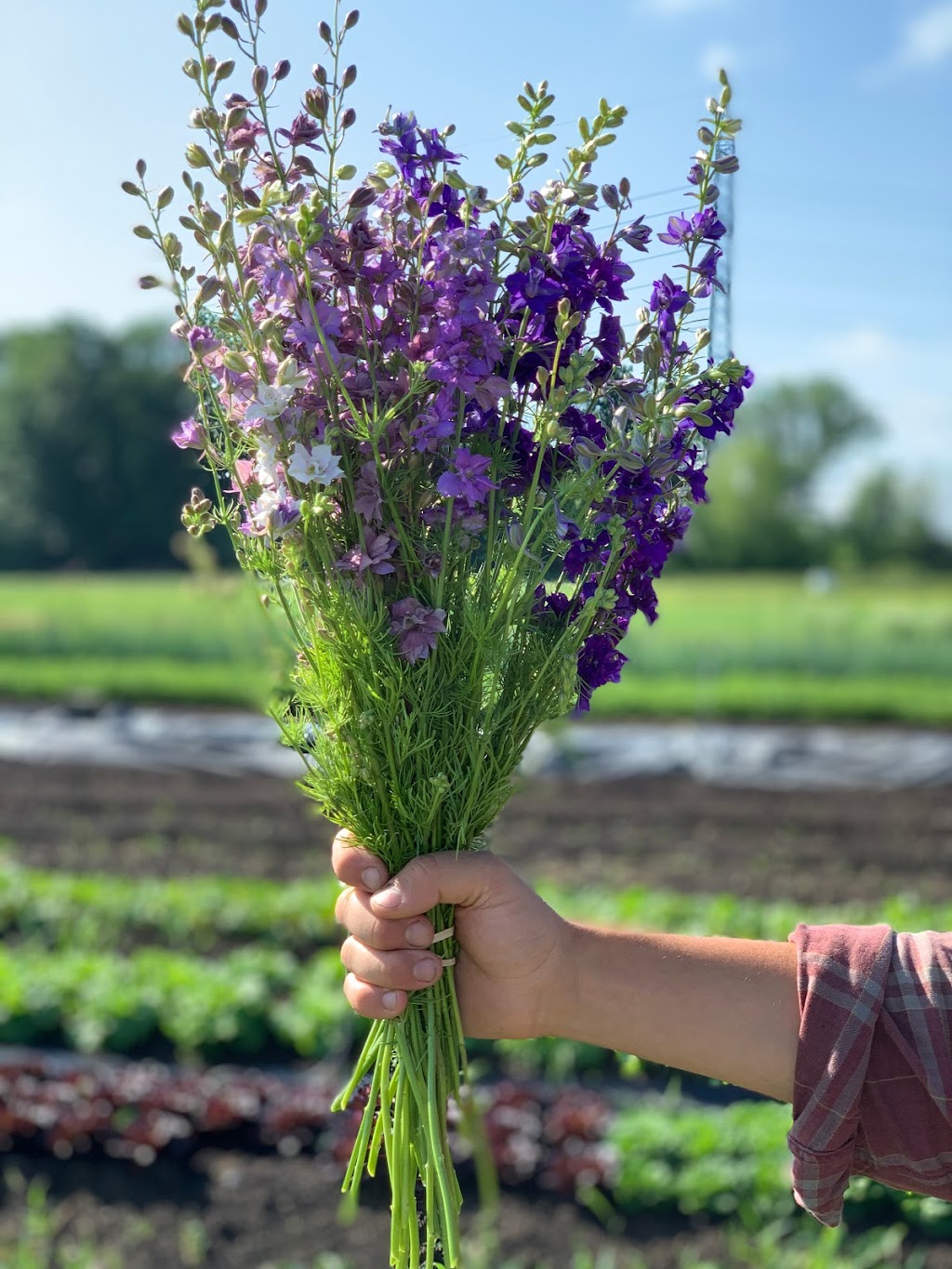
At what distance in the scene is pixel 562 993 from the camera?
1.32 metres

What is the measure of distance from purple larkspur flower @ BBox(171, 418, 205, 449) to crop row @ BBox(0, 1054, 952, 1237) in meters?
2.31

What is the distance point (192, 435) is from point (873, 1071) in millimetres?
1023

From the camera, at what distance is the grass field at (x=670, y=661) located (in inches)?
428

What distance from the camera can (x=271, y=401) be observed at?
1.01 m

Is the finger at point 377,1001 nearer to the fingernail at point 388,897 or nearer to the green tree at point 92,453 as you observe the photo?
the fingernail at point 388,897

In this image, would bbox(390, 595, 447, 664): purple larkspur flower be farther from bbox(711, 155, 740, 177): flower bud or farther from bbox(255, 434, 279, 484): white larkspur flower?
bbox(711, 155, 740, 177): flower bud

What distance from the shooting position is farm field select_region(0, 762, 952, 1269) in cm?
290

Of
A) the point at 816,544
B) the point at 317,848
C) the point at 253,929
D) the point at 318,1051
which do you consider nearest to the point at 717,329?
the point at 318,1051

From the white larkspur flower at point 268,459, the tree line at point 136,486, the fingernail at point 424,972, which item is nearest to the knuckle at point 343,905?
the fingernail at point 424,972

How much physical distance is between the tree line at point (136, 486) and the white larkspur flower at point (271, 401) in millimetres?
24838

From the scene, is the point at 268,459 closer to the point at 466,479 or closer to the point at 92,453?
the point at 466,479

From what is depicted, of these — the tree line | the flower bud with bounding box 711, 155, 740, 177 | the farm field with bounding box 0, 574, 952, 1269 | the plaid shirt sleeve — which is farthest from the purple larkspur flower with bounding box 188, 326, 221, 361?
the tree line

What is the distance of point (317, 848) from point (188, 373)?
5868mm

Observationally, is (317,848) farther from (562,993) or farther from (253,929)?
(562,993)
